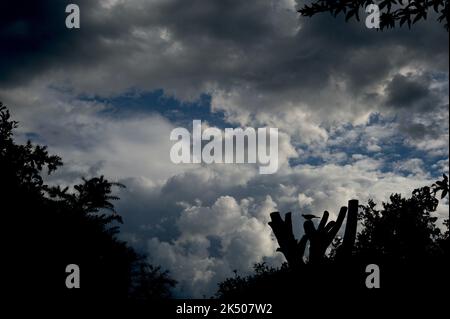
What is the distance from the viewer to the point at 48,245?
9.59 metres

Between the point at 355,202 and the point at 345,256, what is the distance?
1.02 metres

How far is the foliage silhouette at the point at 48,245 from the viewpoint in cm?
859

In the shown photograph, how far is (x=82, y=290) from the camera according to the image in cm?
1046

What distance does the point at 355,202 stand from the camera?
22.7ft

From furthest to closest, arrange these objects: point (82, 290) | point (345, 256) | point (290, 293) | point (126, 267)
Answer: point (126, 267), point (82, 290), point (290, 293), point (345, 256)

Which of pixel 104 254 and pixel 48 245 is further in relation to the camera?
pixel 104 254

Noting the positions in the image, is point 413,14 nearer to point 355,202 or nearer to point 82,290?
point 355,202

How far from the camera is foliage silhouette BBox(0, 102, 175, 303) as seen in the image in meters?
8.59

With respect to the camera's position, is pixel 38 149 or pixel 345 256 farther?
pixel 38 149
